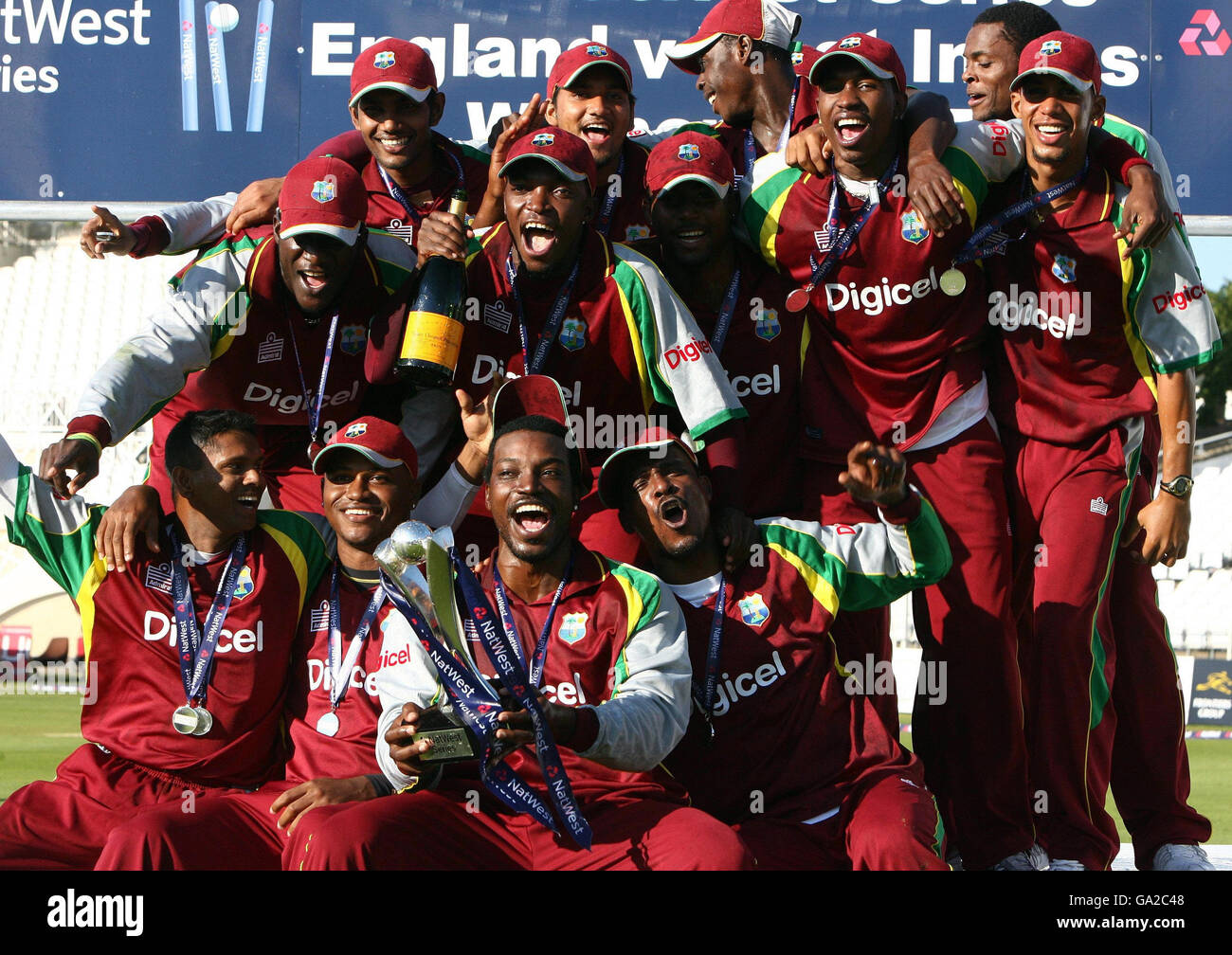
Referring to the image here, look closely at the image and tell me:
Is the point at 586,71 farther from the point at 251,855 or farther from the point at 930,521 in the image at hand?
the point at 251,855

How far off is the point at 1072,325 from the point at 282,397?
2581 millimetres

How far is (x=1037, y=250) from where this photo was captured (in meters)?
4.64

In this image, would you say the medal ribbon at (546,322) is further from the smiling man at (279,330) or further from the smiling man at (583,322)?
the smiling man at (279,330)

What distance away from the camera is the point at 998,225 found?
4.55m

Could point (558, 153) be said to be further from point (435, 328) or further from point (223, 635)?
point (223, 635)

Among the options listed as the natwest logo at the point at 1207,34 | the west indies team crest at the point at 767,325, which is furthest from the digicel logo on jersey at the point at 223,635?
the natwest logo at the point at 1207,34

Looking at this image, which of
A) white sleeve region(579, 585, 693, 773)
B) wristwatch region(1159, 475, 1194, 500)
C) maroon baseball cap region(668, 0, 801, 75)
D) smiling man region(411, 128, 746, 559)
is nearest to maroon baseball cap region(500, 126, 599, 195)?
smiling man region(411, 128, 746, 559)

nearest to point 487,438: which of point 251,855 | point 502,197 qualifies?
point 502,197

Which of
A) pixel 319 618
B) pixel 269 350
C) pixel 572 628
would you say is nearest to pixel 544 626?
pixel 572 628

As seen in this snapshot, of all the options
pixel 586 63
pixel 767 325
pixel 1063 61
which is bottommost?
pixel 767 325

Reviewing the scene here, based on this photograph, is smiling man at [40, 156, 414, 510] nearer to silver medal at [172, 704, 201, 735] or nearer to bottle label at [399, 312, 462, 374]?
bottle label at [399, 312, 462, 374]

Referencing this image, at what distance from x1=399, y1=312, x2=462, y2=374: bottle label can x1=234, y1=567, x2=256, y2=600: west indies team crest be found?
0.78 metres
